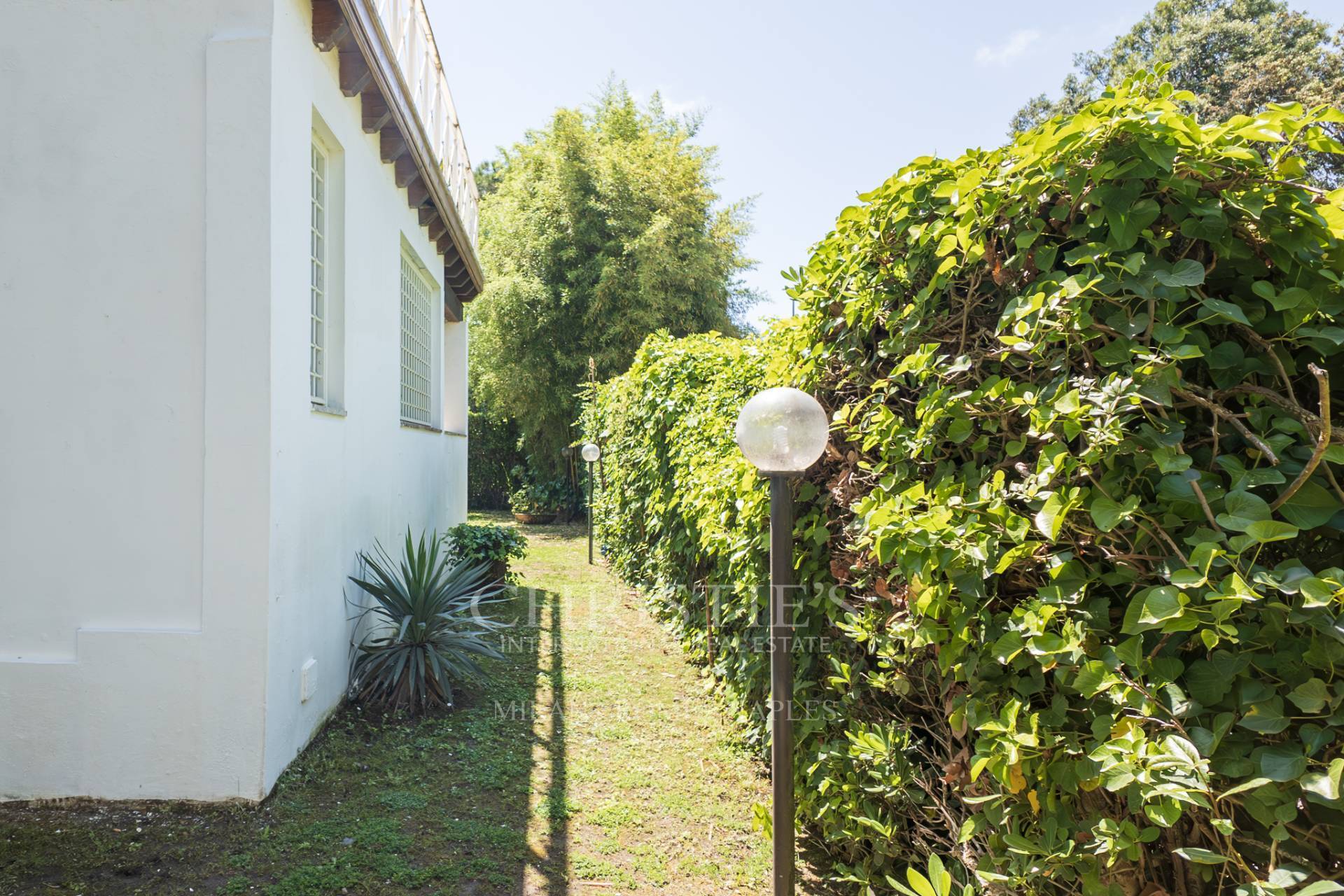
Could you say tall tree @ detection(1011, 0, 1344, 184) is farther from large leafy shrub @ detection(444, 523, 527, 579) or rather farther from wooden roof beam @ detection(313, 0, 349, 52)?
wooden roof beam @ detection(313, 0, 349, 52)

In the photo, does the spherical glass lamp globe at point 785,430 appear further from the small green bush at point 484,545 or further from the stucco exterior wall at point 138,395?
the small green bush at point 484,545

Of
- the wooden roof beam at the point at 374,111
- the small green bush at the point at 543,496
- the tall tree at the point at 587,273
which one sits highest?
the tall tree at the point at 587,273

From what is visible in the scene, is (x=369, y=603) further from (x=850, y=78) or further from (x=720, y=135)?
(x=720, y=135)

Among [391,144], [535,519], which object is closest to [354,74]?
[391,144]

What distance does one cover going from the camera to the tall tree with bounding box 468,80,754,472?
17.3 meters

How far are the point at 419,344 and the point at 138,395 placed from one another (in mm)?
5459

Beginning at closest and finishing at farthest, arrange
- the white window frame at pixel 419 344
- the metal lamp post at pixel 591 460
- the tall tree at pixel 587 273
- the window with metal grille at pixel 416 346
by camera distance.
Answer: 1. the white window frame at pixel 419 344
2. the window with metal grille at pixel 416 346
3. the metal lamp post at pixel 591 460
4. the tall tree at pixel 587 273

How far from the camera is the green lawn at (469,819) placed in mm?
3080

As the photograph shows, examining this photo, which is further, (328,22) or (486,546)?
(486,546)

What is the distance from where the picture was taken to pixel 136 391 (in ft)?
11.8

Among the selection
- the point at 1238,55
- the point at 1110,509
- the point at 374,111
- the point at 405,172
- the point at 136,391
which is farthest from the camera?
the point at 1238,55

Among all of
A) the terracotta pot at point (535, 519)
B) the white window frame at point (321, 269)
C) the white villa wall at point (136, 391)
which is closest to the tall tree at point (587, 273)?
the terracotta pot at point (535, 519)

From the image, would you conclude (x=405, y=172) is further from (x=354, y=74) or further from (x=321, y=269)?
(x=321, y=269)

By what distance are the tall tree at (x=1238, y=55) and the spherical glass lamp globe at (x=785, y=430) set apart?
22.8m
